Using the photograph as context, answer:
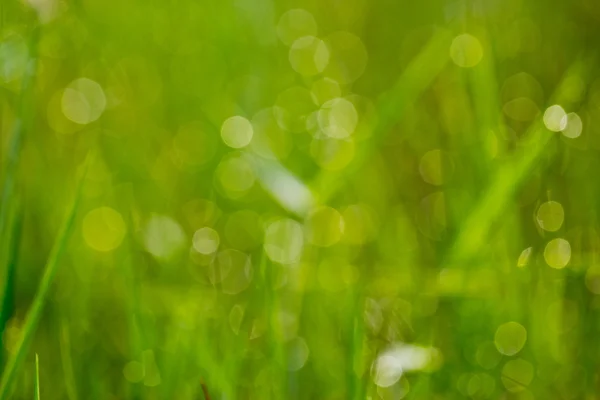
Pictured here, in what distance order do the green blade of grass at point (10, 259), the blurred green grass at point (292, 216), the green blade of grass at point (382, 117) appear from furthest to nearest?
the green blade of grass at point (382, 117), the blurred green grass at point (292, 216), the green blade of grass at point (10, 259)

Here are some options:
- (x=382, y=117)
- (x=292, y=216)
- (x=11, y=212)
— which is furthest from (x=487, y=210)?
(x=11, y=212)

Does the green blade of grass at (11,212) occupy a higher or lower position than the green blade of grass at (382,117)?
lower

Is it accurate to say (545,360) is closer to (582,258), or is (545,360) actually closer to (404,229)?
(582,258)

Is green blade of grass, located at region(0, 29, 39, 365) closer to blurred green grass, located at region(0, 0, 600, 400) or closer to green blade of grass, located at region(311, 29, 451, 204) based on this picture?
blurred green grass, located at region(0, 0, 600, 400)

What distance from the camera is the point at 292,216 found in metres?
0.75

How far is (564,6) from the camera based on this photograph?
4.04 ft

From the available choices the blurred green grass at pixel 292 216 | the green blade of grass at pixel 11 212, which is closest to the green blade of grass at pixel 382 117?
the blurred green grass at pixel 292 216

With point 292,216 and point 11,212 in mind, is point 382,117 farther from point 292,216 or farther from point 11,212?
point 11,212

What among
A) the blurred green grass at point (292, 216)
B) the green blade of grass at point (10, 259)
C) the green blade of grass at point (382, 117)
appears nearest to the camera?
the green blade of grass at point (10, 259)

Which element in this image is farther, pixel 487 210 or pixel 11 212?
pixel 487 210

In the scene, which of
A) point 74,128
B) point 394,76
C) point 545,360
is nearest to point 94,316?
point 545,360

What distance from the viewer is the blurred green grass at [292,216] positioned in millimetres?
469

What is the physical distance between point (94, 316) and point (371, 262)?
25cm

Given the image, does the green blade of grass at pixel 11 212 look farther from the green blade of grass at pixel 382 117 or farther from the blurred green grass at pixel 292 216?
the green blade of grass at pixel 382 117
